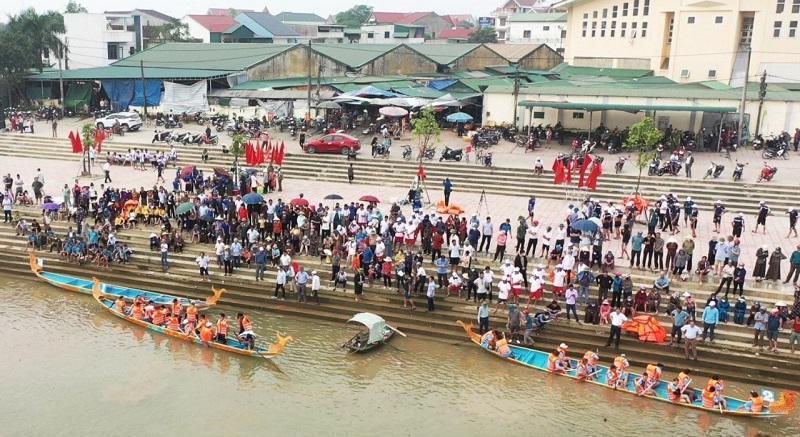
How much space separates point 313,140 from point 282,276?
14.3m

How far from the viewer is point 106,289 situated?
21.8m

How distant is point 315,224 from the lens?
75.3ft

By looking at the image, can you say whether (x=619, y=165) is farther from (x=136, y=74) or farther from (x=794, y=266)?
(x=136, y=74)

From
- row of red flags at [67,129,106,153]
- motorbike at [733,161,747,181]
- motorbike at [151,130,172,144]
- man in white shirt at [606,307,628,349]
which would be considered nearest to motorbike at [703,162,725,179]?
motorbike at [733,161,747,181]

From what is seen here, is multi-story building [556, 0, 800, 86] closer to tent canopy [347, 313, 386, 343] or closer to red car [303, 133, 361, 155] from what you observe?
red car [303, 133, 361, 155]

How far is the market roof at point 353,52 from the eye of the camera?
49263mm

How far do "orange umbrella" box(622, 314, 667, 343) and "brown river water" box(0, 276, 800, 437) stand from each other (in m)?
2.17

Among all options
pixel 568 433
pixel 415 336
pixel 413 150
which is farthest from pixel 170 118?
pixel 568 433

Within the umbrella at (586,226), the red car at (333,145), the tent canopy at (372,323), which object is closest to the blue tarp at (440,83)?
the red car at (333,145)

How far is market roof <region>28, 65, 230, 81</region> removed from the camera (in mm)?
44438

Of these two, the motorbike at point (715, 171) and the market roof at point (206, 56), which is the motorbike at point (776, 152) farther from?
the market roof at point (206, 56)

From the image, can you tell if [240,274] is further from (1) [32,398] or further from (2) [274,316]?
(1) [32,398]

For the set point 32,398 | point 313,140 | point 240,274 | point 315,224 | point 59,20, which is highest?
point 59,20

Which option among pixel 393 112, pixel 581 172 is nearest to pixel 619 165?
pixel 581 172
